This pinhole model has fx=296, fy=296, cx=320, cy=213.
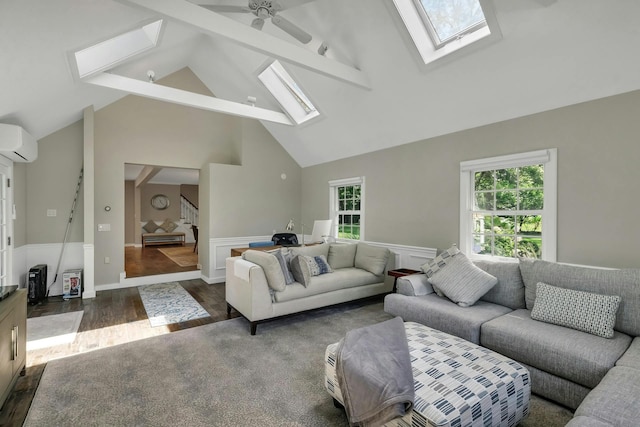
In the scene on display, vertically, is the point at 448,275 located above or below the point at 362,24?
below

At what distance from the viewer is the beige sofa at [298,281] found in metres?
3.28

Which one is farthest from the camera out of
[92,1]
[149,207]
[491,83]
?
[149,207]

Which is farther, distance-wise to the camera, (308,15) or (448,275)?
(308,15)

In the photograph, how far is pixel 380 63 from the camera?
11.8 feet

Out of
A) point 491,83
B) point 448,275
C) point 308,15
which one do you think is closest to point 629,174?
point 491,83

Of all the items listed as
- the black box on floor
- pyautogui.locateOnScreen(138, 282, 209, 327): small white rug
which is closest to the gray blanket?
pyautogui.locateOnScreen(138, 282, 209, 327): small white rug

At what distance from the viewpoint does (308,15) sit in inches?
138

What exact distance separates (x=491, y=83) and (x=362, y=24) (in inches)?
60.0

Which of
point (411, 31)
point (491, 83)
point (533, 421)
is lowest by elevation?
point (533, 421)

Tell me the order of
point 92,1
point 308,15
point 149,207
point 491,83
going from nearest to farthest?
point 92,1 → point 491,83 → point 308,15 → point 149,207

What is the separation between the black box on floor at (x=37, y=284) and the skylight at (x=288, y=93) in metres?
4.50

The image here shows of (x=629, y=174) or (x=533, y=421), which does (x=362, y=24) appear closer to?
(x=629, y=174)

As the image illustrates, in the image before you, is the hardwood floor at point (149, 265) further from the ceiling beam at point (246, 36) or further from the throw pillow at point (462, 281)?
the throw pillow at point (462, 281)

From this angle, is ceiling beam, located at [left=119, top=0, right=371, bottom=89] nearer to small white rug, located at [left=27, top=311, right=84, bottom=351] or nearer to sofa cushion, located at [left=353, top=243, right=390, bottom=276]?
sofa cushion, located at [left=353, top=243, right=390, bottom=276]
